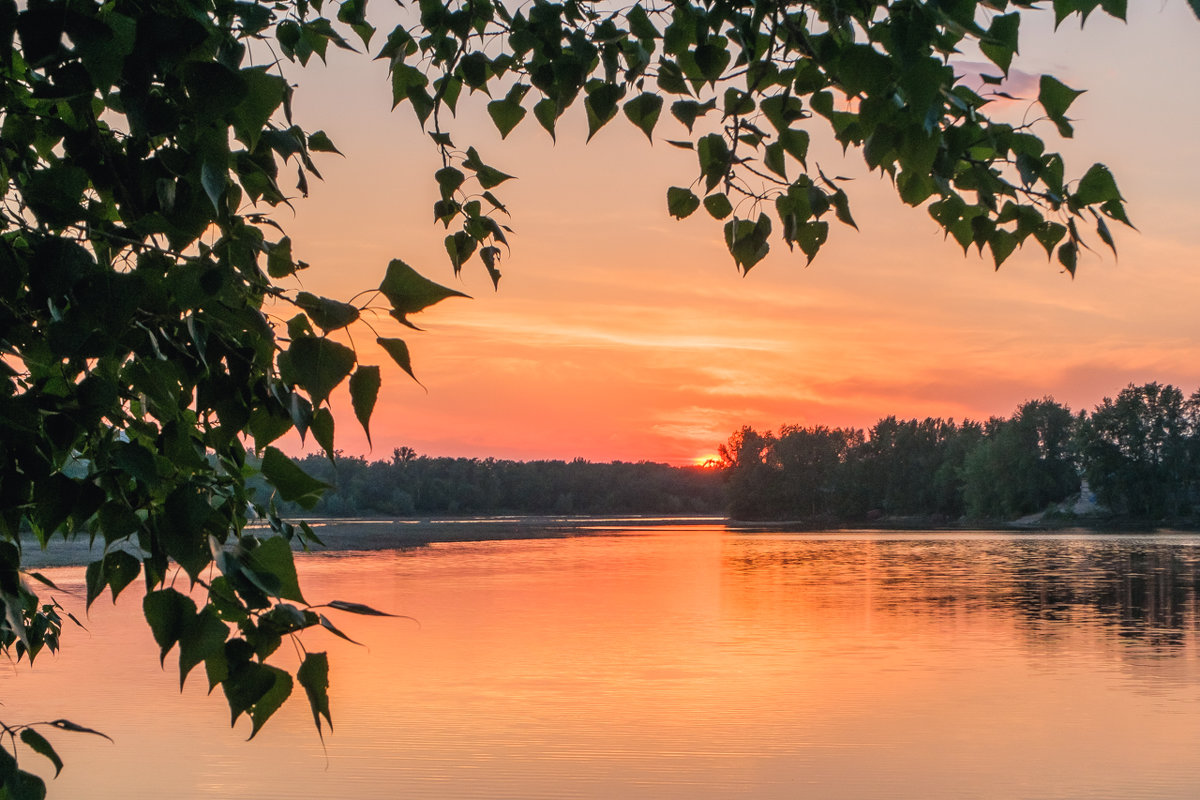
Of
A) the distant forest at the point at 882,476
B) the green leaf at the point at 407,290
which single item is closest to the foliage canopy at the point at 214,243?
A: the green leaf at the point at 407,290

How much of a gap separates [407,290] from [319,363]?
0.35 feet

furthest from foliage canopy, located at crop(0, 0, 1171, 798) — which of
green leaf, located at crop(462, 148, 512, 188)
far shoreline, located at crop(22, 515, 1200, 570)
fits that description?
far shoreline, located at crop(22, 515, 1200, 570)

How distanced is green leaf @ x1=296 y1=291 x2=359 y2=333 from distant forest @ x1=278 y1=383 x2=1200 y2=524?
61.8 meters

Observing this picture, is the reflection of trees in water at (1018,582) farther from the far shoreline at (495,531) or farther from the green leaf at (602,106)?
the green leaf at (602,106)

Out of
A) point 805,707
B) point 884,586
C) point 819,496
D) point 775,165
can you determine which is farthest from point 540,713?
point 819,496

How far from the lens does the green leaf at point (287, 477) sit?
1.11m

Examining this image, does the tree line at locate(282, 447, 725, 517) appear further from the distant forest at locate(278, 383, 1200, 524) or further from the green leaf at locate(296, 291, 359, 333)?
the green leaf at locate(296, 291, 359, 333)

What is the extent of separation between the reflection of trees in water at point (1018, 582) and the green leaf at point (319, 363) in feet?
54.3

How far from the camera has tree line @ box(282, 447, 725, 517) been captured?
121m

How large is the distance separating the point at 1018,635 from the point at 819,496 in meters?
103

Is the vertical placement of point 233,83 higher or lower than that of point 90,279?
higher

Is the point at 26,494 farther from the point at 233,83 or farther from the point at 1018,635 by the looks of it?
the point at 1018,635

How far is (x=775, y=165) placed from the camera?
1.72 m

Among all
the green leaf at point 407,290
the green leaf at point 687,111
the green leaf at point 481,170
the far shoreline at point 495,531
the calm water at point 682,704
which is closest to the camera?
the green leaf at point 407,290
